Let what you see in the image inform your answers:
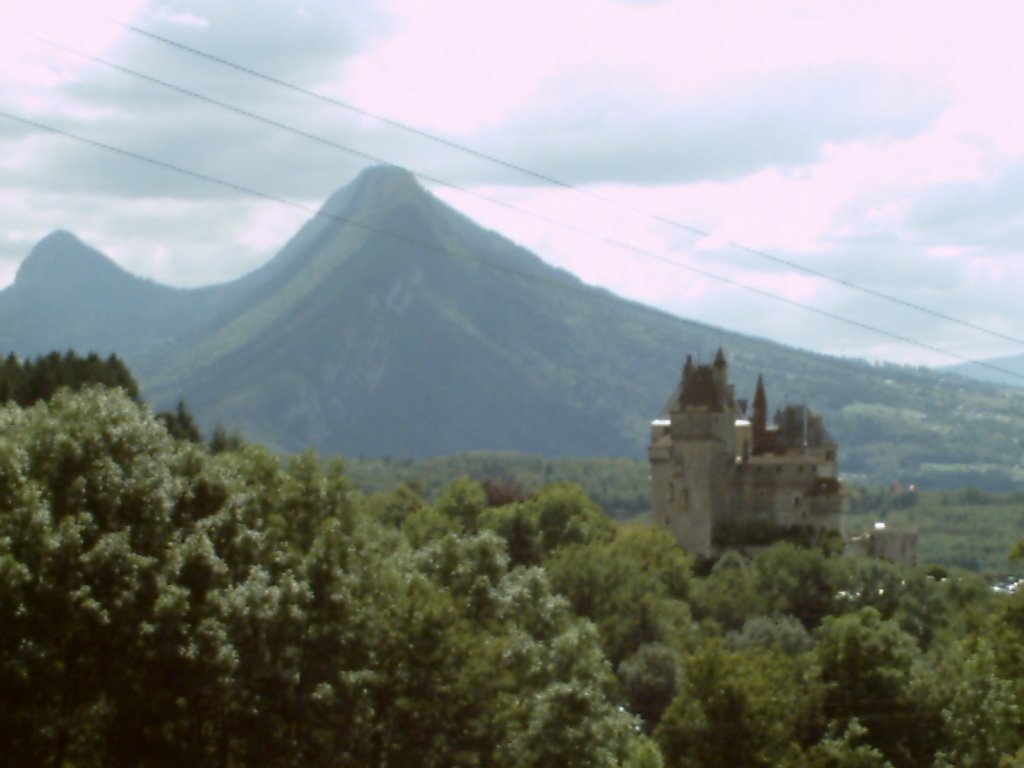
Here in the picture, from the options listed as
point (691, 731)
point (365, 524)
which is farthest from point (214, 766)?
point (691, 731)

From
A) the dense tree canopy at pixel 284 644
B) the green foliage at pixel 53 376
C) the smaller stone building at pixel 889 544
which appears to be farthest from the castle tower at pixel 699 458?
the dense tree canopy at pixel 284 644

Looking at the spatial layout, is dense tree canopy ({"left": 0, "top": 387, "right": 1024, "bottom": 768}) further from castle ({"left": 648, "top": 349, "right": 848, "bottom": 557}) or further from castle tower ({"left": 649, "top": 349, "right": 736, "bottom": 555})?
castle tower ({"left": 649, "top": 349, "right": 736, "bottom": 555})

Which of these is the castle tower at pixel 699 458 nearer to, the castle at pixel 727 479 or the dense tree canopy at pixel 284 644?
the castle at pixel 727 479

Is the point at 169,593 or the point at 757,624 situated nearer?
the point at 169,593

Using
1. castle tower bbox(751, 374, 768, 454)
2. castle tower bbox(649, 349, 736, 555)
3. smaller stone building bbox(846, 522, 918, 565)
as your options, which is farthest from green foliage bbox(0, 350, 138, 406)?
smaller stone building bbox(846, 522, 918, 565)

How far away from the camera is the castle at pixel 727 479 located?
6570 inches

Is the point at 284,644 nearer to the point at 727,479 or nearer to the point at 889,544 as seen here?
the point at 727,479

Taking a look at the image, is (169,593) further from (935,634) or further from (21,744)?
(935,634)

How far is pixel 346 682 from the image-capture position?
5303 centimetres

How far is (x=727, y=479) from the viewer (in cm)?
16812

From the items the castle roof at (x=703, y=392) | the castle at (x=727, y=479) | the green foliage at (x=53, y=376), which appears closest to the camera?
the green foliage at (x=53, y=376)

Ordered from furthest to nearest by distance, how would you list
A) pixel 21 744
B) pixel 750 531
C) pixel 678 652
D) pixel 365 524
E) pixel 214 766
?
pixel 750 531
pixel 678 652
pixel 365 524
pixel 214 766
pixel 21 744

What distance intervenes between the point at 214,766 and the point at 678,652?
58.3 metres

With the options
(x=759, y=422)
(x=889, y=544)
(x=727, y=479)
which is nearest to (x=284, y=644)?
(x=727, y=479)
